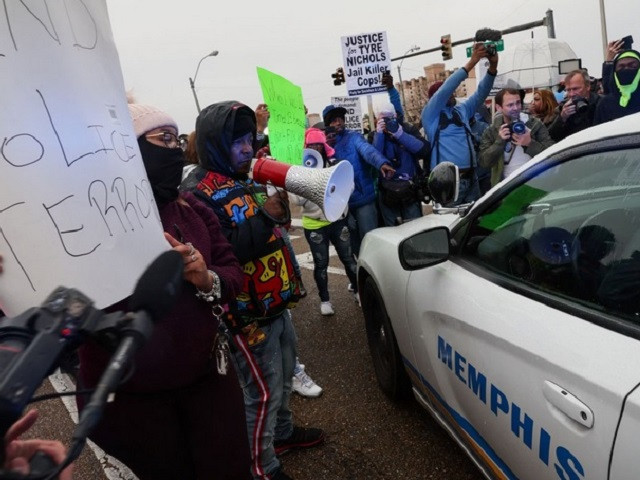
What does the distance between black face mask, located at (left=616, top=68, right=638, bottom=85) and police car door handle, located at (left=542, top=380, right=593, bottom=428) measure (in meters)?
4.15

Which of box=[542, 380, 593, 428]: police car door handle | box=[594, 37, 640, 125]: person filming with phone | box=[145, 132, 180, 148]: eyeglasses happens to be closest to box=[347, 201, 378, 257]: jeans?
box=[594, 37, 640, 125]: person filming with phone

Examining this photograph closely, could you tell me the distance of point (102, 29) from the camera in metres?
1.04

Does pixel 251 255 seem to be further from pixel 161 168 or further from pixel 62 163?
pixel 62 163

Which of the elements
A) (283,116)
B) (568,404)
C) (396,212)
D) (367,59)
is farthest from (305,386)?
(367,59)

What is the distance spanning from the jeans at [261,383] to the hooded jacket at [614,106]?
3917 mm

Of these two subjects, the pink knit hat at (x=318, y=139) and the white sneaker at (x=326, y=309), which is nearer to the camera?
the pink knit hat at (x=318, y=139)

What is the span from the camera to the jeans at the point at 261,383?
6.57 ft

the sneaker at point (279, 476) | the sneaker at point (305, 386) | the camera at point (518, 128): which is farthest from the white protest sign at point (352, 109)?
the sneaker at point (279, 476)

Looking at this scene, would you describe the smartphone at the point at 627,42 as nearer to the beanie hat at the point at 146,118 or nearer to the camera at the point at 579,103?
the camera at the point at 579,103

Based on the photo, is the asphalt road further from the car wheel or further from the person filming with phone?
the person filming with phone

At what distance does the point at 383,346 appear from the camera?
9.39 ft

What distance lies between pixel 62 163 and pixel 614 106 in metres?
4.83

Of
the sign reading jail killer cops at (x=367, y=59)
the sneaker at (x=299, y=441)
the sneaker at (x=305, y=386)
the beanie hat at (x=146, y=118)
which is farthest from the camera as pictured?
the sign reading jail killer cops at (x=367, y=59)

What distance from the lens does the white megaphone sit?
1.91 metres
